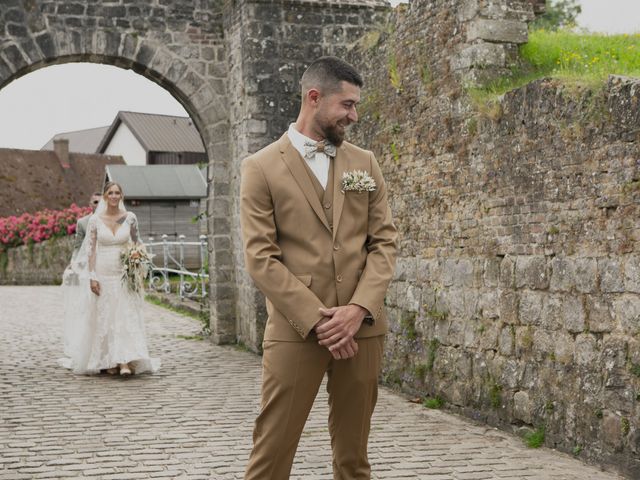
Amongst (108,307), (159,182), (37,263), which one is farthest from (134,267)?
(159,182)

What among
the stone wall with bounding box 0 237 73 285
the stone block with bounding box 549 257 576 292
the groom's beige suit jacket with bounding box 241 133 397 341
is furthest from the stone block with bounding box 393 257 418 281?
the stone wall with bounding box 0 237 73 285

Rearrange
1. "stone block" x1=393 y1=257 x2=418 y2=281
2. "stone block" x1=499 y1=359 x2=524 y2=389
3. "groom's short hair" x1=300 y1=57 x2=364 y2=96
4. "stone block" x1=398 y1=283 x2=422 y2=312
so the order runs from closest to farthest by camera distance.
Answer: "groom's short hair" x1=300 y1=57 x2=364 y2=96 < "stone block" x1=499 y1=359 x2=524 y2=389 < "stone block" x1=398 y1=283 x2=422 y2=312 < "stone block" x1=393 y1=257 x2=418 y2=281

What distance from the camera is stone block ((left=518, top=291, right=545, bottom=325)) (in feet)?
21.5

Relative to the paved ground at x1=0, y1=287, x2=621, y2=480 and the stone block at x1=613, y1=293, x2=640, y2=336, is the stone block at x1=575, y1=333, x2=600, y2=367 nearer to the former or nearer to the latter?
the stone block at x1=613, y1=293, x2=640, y2=336

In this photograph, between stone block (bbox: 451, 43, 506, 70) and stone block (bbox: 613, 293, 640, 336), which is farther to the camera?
stone block (bbox: 451, 43, 506, 70)

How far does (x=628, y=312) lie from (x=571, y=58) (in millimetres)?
2689

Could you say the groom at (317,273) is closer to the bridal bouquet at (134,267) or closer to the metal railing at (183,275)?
the bridal bouquet at (134,267)

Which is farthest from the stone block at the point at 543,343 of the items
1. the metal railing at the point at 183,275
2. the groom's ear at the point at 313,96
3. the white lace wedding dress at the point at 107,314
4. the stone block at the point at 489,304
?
the metal railing at the point at 183,275

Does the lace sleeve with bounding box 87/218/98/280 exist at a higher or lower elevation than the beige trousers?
higher

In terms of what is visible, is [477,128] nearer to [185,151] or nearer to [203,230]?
[203,230]

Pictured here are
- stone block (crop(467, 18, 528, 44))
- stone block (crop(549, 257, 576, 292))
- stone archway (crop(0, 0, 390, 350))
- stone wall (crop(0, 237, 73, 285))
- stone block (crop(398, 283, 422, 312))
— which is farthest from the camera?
stone wall (crop(0, 237, 73, 285))

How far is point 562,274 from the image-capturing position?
20.6ft

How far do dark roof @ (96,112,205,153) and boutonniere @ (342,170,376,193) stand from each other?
48.2 metres

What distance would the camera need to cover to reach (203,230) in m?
29.5
